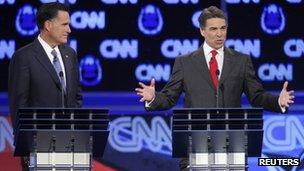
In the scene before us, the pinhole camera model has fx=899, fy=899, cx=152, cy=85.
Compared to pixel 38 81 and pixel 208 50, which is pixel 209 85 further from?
pixel 38 81

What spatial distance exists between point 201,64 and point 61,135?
3.75 feet

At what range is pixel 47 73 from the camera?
5160mm

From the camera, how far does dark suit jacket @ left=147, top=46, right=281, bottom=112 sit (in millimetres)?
5066

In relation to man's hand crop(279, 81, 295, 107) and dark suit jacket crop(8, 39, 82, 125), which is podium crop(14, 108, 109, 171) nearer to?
dark suit jacket crop(8, 39, 82, 125)

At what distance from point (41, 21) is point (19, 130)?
1.15 metres

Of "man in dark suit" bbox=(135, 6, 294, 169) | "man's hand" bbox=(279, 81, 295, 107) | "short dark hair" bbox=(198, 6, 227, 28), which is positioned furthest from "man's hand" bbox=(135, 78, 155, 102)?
"man's hand" bbox=(279, 81, 295, 107)

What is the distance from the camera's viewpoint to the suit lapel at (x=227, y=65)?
509 centimetres

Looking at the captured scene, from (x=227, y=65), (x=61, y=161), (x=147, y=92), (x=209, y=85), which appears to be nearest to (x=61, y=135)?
(x=61, y=161)

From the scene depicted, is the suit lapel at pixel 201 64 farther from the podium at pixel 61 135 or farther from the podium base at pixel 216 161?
the podium at pixel 61 135

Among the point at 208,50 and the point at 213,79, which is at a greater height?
the point at 208,50

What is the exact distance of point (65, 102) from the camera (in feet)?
16.8

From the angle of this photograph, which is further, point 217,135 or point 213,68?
point 213,68

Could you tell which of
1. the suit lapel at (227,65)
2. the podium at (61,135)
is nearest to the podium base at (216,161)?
the podium at (61,135)

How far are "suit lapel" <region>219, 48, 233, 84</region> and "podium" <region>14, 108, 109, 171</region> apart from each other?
928 millimetres
